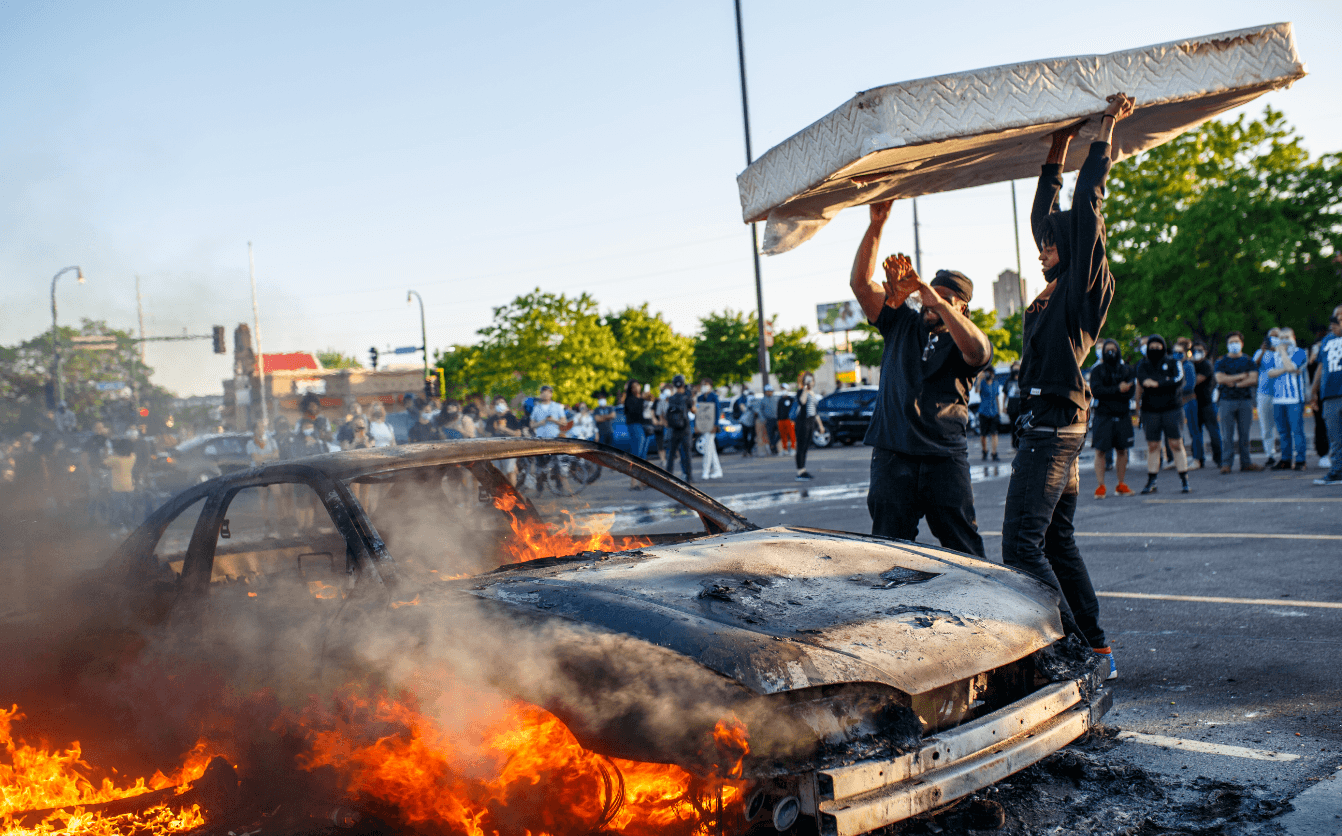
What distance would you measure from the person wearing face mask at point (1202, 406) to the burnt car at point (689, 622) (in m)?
9.59

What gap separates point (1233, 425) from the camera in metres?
11.5

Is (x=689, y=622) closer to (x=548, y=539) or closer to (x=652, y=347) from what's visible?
(x=548, y=539)

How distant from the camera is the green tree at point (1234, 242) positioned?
28.2m

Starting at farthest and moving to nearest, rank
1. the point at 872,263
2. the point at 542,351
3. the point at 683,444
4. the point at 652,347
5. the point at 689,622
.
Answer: the point at 652,347 → the point at 542,351 → the point at 683,444 → the point at 872,263 → the point at 689,622

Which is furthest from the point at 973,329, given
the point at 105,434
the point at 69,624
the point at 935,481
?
the point at 105,434

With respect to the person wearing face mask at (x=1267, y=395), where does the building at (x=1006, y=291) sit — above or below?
above

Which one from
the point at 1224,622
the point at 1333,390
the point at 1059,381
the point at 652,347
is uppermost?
the point at 652,347

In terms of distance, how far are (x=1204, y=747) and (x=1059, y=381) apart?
1377 millimetres

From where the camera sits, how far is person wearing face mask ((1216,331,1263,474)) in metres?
11.3

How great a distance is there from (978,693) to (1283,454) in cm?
1113

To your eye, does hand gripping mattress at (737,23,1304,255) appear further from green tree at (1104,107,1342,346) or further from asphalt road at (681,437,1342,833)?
green tree at (1104,107,1342,346)

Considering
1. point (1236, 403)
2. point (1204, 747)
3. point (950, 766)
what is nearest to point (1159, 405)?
point (1236, 403)

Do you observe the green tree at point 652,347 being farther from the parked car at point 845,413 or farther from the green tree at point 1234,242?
the parked car at point 845,413

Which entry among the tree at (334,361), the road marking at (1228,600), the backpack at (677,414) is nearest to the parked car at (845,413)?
the backpack at (677,414)
